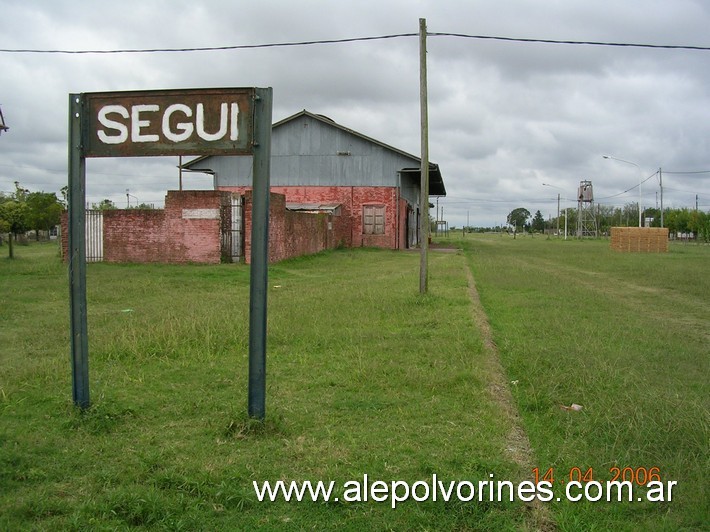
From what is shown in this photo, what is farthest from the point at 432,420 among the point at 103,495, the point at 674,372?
the point at 674,372

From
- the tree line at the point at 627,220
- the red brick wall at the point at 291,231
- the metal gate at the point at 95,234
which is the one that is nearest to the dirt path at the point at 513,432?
the red brick wall at the point at 291,231

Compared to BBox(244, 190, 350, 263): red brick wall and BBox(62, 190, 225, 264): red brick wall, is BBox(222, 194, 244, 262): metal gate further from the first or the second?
BBox(62, 190, 225, 264): red brick wall

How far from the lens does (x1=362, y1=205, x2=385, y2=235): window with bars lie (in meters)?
37.8

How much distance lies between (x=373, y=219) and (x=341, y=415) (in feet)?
108

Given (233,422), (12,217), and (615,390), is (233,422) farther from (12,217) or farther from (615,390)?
(12,217)

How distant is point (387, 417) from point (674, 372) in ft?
11.9

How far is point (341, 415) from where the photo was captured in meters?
5.29

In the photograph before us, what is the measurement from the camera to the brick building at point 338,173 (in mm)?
37250

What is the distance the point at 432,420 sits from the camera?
515cm

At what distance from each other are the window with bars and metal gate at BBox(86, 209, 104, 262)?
17.5 meters

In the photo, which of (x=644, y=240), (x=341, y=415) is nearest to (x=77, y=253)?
(x=341, y=415)

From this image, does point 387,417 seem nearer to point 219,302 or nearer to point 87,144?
point 87,144

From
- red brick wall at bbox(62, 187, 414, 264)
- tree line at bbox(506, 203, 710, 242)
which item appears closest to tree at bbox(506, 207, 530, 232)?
tree line at bbox(506, 203, 710, 242)

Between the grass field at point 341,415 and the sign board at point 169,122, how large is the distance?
78.6 inches
